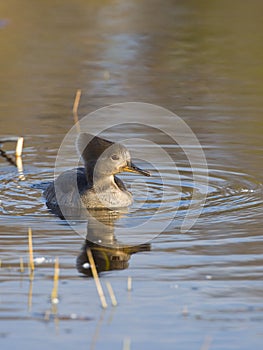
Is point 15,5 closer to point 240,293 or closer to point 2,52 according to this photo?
point 2,52

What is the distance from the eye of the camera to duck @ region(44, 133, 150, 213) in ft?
32.1

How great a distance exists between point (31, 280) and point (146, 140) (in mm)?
5522

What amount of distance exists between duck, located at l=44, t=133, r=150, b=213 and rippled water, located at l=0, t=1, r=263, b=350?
0.75 ft

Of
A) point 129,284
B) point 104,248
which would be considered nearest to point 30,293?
point 129,284

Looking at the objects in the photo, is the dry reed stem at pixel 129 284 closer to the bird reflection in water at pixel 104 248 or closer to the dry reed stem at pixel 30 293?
the bird reflection in water at pixel 104 248

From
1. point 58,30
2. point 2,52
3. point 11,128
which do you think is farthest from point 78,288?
point 58,30

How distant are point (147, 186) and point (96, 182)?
800mm

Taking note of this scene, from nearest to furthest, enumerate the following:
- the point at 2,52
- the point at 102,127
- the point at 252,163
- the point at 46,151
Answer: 1. the point at 252,163
2. the point at 46,151
3. the point at 102,127
4. the point at 2,52

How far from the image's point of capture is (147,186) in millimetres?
10594

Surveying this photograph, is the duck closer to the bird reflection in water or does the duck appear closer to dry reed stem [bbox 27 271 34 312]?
the bird reflection in water

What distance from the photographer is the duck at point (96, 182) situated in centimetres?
978

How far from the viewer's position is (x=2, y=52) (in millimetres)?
18359

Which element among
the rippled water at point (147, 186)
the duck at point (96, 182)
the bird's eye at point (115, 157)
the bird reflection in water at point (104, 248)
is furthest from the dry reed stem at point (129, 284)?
the bird's eye at point (115, 157)

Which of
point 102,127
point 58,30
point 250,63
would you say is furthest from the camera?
point 58,30
